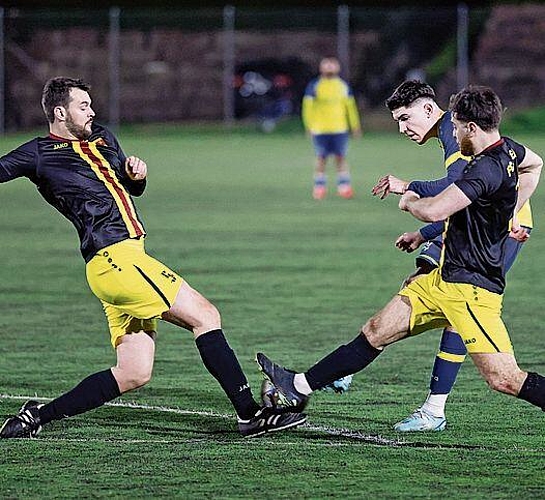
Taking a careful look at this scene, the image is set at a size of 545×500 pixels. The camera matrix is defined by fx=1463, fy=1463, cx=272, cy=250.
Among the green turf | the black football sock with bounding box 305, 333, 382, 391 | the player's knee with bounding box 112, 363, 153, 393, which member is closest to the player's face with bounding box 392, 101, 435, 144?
the black football sock with bounding box 305, 333, 382, 391

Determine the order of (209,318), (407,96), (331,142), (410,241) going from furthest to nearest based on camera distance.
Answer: (331,142) < (407,96) < (410,241) < (209,318)

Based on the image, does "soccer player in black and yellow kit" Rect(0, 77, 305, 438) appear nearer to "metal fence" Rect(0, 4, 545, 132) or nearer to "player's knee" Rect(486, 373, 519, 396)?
"player's knee" Rect(486, 373, 519, 396)

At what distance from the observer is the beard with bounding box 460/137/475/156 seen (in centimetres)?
711

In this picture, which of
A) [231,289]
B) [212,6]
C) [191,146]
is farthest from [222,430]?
[212,6]

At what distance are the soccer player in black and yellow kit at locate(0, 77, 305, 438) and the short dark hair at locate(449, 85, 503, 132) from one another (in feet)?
5.45

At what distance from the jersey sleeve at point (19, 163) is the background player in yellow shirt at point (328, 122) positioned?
50.6ft

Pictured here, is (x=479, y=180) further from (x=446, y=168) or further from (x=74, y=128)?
(x=74, y=128)

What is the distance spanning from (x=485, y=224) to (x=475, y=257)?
0.17 metres

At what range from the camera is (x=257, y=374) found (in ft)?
31.7

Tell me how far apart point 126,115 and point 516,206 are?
3479 cm

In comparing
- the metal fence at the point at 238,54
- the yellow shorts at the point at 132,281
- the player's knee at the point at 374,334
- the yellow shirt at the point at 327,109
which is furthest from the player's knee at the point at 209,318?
the metal fence at the point at 238,54

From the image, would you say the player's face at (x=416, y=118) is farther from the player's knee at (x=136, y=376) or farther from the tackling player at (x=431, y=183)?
the player's knee at (x=136, y=376)

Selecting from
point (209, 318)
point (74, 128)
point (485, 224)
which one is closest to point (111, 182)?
point (74, 128)

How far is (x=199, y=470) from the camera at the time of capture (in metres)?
6.95
